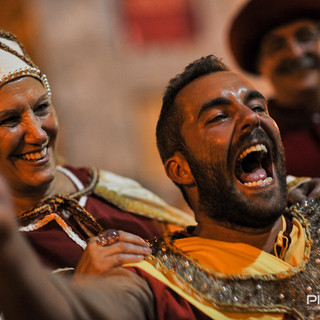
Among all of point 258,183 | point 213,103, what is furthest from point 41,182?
point 258,183

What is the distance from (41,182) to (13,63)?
0.55m

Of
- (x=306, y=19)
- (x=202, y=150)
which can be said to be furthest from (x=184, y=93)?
(x=306, y=19)

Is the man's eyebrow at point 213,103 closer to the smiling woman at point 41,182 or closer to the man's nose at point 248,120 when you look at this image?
the man's nose at point 248,120

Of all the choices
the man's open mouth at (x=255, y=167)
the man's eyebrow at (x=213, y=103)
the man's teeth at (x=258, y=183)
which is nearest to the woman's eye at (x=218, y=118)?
the man's eyebrow at (x=213, y=103)

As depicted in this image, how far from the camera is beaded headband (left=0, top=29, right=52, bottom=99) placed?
212cm

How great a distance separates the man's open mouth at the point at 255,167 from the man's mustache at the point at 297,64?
1.69 metres

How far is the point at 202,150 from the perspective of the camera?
1818mm

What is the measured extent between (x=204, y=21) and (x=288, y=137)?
5964 mm

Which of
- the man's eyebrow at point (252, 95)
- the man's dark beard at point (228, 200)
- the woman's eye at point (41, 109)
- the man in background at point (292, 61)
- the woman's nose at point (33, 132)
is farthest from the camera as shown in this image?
the man in background at point (292, 61)

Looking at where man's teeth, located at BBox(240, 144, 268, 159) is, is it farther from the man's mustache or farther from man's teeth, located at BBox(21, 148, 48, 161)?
the man's mustache

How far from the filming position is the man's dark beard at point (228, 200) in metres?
1.74

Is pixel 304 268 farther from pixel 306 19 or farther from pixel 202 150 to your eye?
pixel 306 19

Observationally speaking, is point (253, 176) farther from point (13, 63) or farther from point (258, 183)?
point (13, 63)

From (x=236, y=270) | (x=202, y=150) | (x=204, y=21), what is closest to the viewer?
(x=236, y=270)
